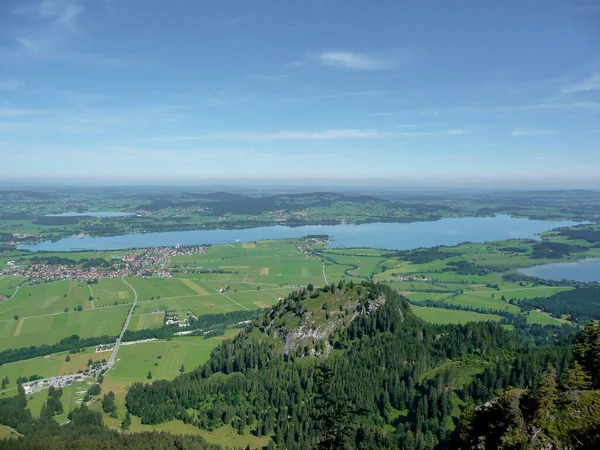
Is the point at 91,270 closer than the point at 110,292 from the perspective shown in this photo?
No

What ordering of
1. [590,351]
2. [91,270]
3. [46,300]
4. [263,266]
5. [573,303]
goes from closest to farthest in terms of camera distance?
[590,351] → [573,303] → [46,300] → [91,270] → [263,266]

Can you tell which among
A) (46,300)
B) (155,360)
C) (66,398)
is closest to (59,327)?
(46,300)

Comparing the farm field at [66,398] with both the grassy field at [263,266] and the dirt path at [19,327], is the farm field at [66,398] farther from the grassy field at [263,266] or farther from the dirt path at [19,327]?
the grassy field at [263,266]

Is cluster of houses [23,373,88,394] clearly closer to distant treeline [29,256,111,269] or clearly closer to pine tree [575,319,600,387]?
pine tree [575,319,600,387]

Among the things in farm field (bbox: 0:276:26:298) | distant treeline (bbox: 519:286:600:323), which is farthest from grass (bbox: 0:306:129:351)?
distant treeline (bbox: 519:286:600:323)

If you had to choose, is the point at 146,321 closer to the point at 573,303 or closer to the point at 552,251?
the point at 573,303

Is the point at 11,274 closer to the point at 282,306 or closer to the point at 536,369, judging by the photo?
the point at 282,306
